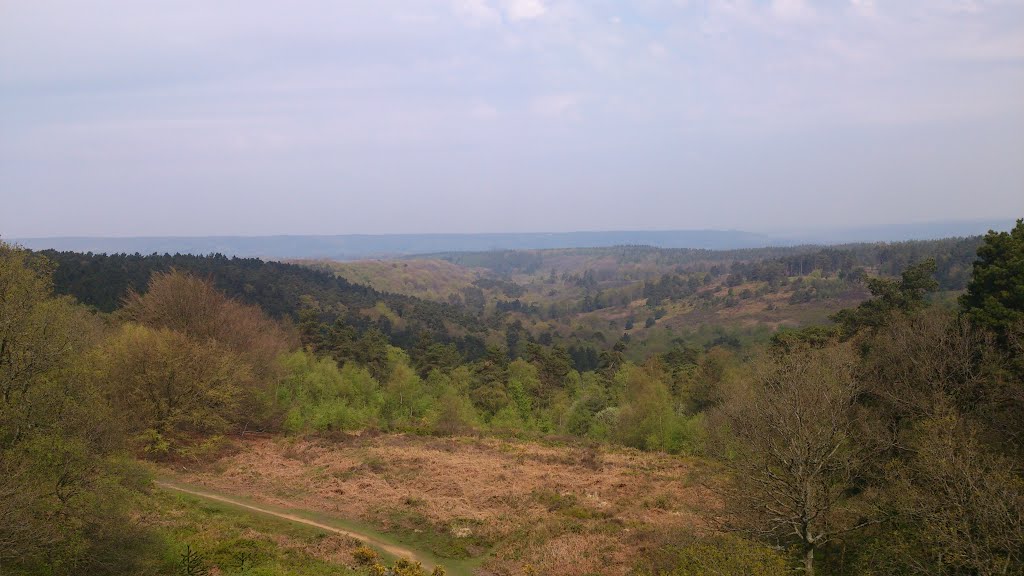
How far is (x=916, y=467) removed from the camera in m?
17.6

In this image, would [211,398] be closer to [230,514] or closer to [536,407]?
[230,514]

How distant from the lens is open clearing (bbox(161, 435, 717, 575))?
74.4ft

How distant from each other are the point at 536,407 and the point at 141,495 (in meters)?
50.0

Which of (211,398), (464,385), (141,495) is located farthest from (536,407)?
(141,495)

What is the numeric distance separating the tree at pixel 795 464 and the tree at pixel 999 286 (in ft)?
23.5

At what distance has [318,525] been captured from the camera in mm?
25359

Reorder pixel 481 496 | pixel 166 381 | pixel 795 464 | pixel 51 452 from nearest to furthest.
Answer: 1. pixel 51 452
2. pixel 795 464
3. pixel 481 496
4. pixel 166 381

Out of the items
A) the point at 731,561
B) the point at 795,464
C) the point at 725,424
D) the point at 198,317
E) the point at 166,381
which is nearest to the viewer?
the point at 731,561

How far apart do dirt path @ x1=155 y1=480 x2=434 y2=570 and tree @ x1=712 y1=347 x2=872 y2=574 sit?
1241 cm

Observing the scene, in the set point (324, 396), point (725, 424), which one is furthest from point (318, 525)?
point (324, 396)

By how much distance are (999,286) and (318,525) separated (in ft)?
106

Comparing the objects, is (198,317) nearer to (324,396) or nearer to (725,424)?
(324,396)

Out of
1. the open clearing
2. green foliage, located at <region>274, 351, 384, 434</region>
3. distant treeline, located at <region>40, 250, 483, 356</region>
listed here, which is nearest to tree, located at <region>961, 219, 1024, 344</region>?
the open clearing

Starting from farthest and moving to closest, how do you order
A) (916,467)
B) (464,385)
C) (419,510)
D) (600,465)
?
(464,385) < (600,465) < (419,510) < (916,467)
